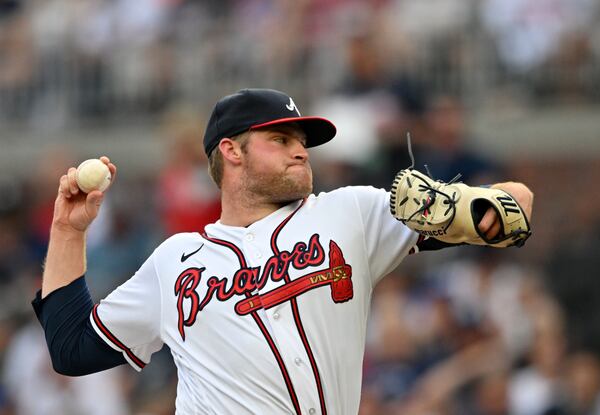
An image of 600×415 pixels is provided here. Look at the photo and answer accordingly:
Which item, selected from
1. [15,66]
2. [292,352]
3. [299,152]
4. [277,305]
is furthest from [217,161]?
[15,66]

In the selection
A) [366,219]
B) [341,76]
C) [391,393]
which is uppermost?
[366,219]

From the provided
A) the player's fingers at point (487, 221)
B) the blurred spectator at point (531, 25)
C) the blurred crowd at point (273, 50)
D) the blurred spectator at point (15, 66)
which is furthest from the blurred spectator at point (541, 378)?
the blurred spectator at point (15, 66)

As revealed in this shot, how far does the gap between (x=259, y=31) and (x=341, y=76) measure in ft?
4.77

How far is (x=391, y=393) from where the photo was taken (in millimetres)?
7871

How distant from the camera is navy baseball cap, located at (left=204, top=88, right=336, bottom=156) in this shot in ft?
14.0

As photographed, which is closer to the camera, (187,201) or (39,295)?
(39,295)

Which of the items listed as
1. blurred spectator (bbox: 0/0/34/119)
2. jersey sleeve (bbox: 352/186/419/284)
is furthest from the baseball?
blurred spectator (bbox: 0/0/34/119)

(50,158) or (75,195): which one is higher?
(75,195)

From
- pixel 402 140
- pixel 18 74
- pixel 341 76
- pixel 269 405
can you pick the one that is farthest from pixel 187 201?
pixel 18 74

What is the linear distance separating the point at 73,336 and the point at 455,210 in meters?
1.53

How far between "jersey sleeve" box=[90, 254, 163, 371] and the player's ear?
47cm

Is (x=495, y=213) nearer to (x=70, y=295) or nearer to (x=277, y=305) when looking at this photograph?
(x=277, y=305)

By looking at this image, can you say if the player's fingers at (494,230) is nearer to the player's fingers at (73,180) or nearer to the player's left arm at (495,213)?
the player's left arm at (495,213)

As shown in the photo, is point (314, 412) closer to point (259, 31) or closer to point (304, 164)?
point (304, 164)
